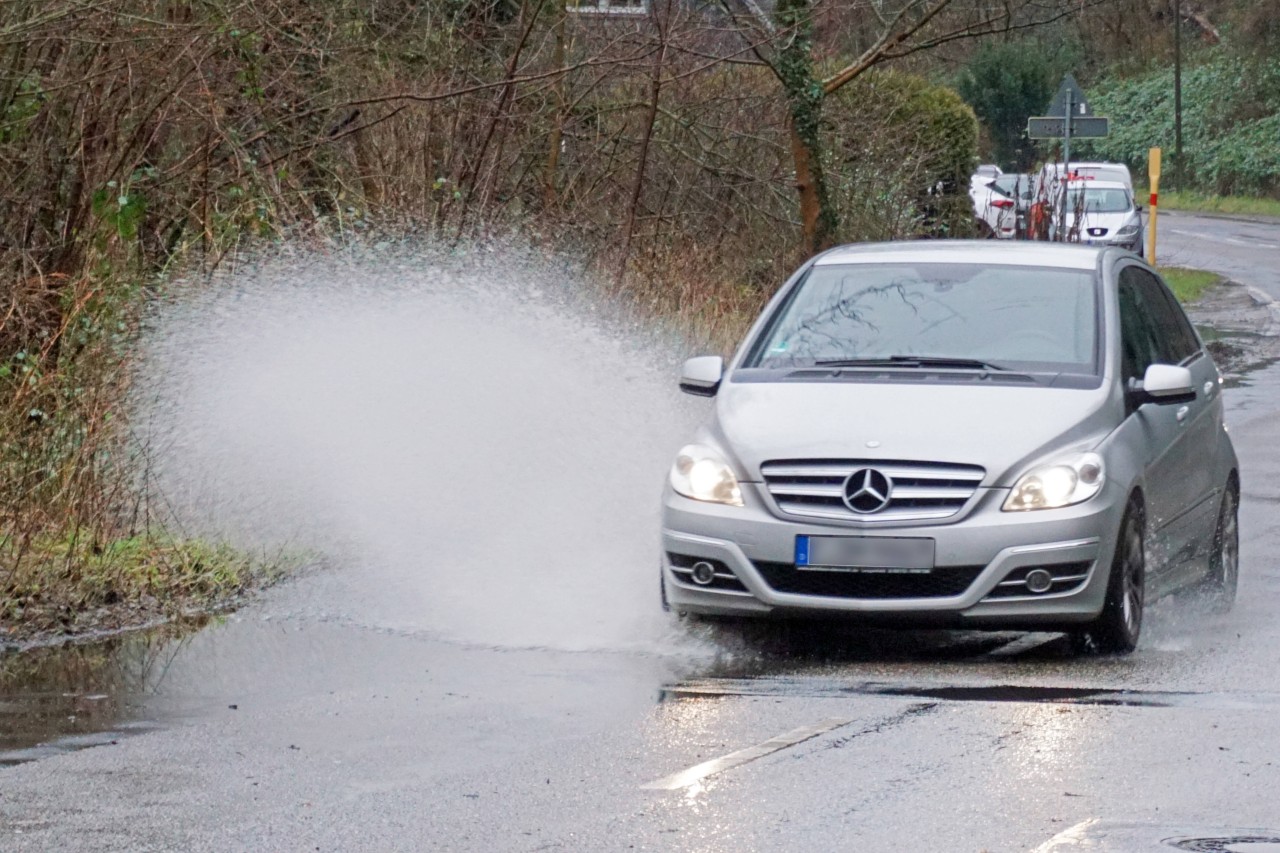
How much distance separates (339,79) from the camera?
1586cm

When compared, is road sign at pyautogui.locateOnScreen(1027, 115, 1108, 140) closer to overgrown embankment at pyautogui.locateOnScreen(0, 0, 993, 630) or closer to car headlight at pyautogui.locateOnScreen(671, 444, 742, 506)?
overgrown embankment at pyautogui.locateOnScreen(0, 0, 993, 630)

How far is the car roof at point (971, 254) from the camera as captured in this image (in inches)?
380

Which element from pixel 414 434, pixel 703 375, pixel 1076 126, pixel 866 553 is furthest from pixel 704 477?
pixel 1076 126

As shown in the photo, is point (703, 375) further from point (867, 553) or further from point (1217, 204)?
point (1217, 204)

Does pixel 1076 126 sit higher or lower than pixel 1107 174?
higher

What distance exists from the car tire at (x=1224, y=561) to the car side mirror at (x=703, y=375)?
244 centimetres

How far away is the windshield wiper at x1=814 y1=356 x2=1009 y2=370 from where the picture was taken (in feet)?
29.3

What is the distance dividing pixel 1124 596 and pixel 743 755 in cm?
235

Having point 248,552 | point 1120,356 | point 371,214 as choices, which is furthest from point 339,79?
point 1120,356

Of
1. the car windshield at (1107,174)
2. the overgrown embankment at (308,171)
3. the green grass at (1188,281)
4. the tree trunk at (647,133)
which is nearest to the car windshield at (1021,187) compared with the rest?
the overgrown embankment at (308,171)

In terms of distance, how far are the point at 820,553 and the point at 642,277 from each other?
8688 mm

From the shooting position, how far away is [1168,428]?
922 centimetres

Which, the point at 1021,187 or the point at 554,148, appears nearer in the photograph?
the point at 554,148

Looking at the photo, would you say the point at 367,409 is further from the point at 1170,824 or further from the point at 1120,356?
the point at 1170,824
